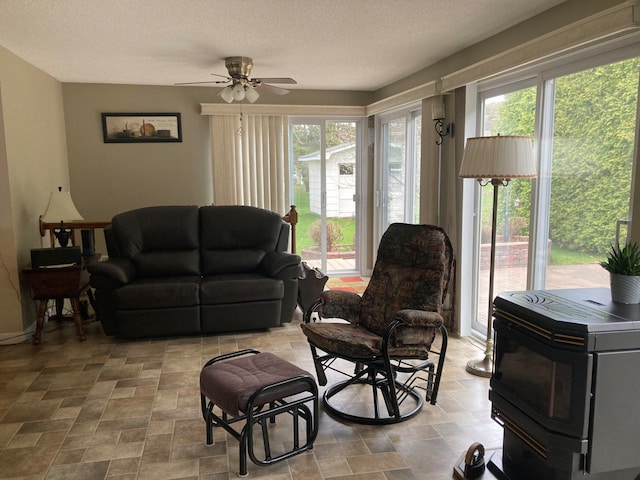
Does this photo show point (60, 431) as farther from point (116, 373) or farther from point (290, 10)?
point (290, 10)

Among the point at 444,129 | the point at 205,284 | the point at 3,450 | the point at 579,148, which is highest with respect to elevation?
the point at 444,129

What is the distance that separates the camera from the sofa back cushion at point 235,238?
4.78 metres

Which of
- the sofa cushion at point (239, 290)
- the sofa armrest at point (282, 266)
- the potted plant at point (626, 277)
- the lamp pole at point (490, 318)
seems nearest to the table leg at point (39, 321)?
the sofa cushion at point (239, 290)

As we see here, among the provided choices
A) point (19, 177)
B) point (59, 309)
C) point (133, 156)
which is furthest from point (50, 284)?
point (133, 156)

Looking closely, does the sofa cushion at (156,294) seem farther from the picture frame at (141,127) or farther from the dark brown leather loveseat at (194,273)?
the picture frame at (141,127)

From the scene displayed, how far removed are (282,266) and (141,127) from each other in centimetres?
266

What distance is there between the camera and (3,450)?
8.39 ft

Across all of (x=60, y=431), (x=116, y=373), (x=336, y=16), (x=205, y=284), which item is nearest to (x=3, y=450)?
(x=60, y=431)

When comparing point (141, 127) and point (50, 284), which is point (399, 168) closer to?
point (141, 127)

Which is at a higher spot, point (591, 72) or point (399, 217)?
point (591, 72)

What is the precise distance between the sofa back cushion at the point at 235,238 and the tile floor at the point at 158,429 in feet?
3.42

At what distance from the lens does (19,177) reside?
167 inches

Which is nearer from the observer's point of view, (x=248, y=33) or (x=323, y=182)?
(x=248, y=33)

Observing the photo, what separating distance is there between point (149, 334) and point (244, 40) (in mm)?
2539
